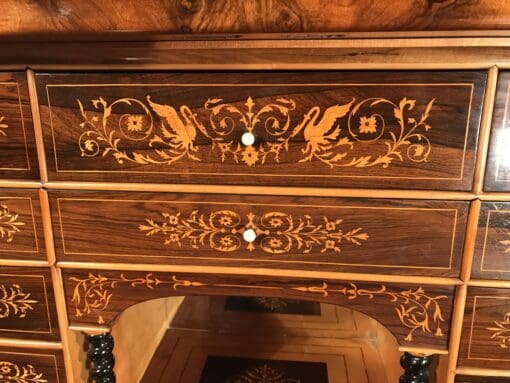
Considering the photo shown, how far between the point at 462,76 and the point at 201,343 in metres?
0.92

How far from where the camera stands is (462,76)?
539mm

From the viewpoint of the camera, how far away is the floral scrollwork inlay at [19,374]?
74cm

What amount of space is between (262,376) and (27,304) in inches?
22.3

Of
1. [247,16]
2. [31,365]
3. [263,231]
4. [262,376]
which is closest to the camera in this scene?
[247,16]

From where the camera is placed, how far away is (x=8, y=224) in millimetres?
666

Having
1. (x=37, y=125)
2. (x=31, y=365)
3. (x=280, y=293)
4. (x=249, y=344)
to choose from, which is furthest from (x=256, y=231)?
(x=249, y=344)

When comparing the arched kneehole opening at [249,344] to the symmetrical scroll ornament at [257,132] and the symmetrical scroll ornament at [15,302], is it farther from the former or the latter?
the symmetrical scroll ornament at [257,132]

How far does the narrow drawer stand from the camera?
1.76 ft

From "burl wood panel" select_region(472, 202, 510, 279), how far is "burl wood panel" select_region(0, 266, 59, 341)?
0.68 meters

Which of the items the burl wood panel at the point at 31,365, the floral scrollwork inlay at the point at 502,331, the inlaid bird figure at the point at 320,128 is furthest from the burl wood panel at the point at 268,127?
the burl wood panel at the point at 31,365

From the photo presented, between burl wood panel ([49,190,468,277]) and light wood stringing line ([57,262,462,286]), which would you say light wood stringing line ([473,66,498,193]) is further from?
light wood stringing line ([57,262,462,286])

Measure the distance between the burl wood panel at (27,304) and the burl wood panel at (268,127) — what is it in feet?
0.65

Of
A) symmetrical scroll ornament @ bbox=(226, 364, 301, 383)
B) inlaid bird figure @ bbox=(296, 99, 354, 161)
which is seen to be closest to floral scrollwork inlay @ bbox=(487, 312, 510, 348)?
inlaid bird figure @ bbox=(296, 99, 354, 161)

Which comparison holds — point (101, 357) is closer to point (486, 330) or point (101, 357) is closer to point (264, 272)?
point (264, 272)
